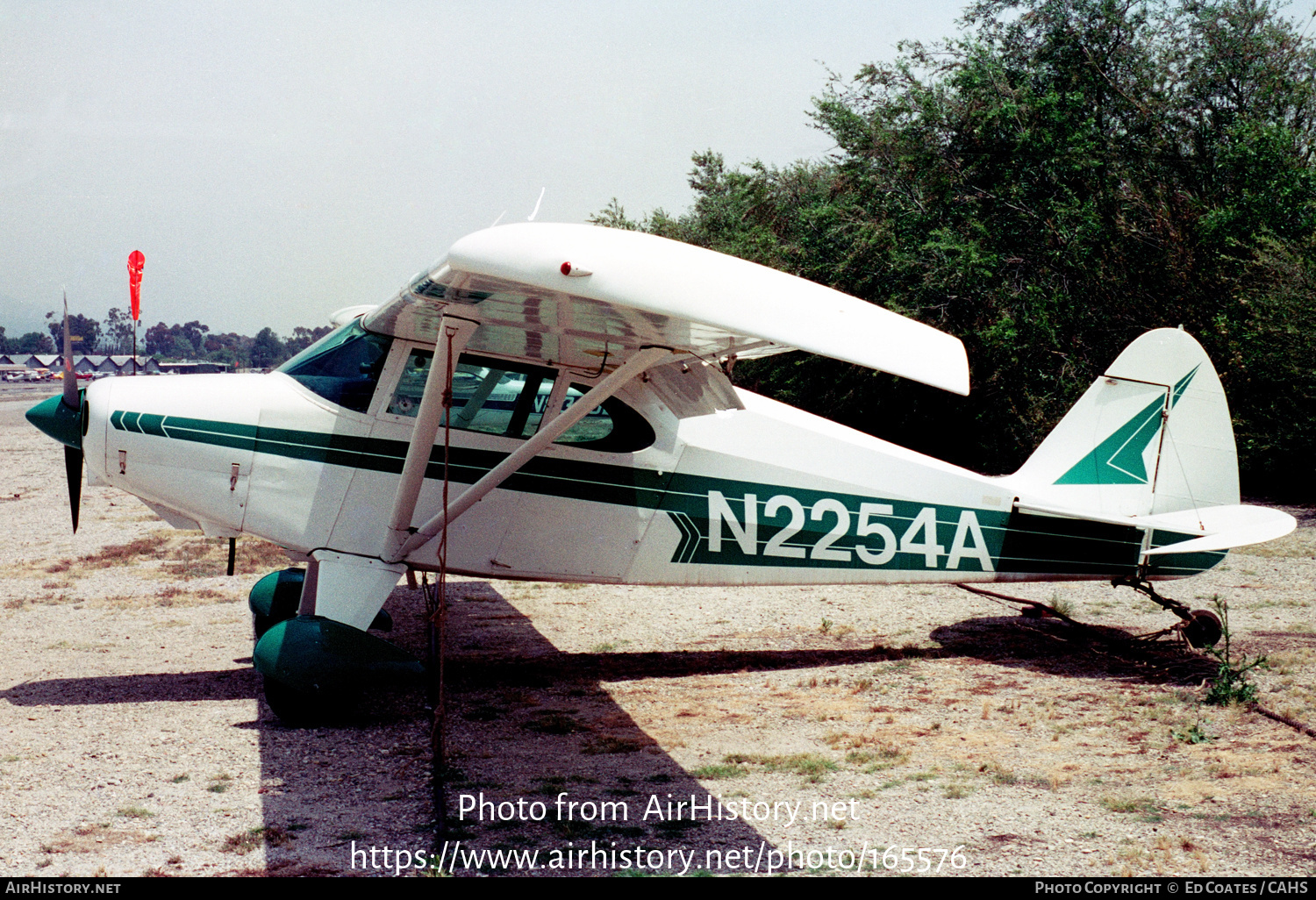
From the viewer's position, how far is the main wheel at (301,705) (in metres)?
5.88

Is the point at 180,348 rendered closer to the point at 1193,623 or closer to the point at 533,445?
the point at 533,445

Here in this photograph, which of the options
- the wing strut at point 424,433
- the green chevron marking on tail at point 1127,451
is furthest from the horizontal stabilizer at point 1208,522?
the wing strut at point 424,433

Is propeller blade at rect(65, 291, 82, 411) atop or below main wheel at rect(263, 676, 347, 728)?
atop

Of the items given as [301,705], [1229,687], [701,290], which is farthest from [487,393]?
[1229,687]

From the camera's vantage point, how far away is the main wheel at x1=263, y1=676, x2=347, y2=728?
588 cm

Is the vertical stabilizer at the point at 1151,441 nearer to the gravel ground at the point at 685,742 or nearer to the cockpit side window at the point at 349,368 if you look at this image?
the gravel ground at the point at 685,742

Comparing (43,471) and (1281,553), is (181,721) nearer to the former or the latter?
(1281,553)

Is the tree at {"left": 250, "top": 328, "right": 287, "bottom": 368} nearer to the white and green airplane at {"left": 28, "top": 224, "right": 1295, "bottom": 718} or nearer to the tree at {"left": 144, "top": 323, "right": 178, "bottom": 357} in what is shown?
the tree at {"left": 144, "top": 323, "right": 178, "bottom": 357}

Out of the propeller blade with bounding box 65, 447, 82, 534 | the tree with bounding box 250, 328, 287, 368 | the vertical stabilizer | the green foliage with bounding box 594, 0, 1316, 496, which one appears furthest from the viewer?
the tree with bounding box 250, 328, 287, 368

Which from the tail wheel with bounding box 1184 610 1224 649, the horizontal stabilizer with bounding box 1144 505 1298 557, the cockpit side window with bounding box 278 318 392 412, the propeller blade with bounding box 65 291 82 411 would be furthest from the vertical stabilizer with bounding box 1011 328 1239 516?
the propeller blade with bounding box 65 291 82 411

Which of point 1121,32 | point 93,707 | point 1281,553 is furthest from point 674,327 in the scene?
point 1121,32

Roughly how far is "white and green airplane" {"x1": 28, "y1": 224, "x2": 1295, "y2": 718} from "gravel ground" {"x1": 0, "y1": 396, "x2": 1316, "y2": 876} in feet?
2.33

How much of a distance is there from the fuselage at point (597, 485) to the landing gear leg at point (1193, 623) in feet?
0.46
